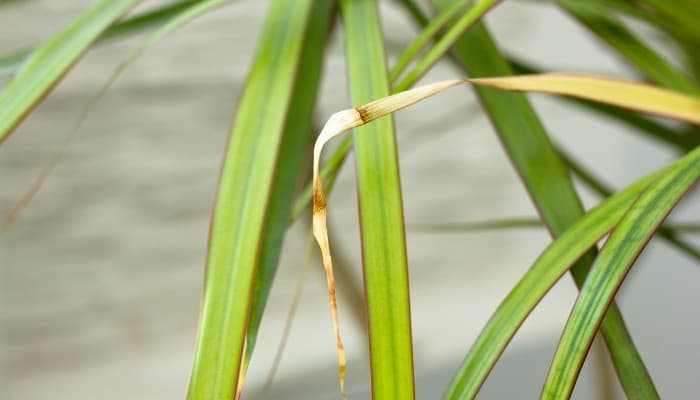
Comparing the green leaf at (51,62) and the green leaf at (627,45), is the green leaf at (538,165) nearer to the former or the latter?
the green leaf at (627,45)

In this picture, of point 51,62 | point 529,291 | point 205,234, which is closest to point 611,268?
point 529,291

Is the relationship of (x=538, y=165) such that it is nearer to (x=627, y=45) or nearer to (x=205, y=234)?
(x=627, y=45)

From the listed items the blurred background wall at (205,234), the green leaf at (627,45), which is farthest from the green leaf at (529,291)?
the blurred background wall at (205,234)

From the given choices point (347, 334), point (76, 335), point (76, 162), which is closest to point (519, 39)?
point (347, 334)

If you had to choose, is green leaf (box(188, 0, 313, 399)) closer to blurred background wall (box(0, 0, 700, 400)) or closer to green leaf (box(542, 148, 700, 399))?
green leaf (box(542, 148, 700, 399))

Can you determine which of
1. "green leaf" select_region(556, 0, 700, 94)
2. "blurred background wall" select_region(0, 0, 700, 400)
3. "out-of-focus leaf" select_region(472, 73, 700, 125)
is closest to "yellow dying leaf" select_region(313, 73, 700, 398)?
"out-of-focus leaf" select_region(472, 73, 700, 125)

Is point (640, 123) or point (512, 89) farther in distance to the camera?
point (640, 123)
